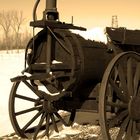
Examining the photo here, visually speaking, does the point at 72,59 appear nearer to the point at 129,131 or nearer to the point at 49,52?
the point at 49,52

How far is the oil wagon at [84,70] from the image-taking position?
7184 millimetres

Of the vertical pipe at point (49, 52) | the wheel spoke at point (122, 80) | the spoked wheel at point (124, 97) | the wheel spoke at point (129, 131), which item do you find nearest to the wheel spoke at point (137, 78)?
the spoked wheel at point (124, 97)

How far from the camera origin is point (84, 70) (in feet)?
24.0

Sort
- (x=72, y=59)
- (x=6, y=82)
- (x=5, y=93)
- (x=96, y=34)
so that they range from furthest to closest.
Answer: (x=6, y=82), (x=5, y=93), (x=96, y=34), (x=72, y=59)

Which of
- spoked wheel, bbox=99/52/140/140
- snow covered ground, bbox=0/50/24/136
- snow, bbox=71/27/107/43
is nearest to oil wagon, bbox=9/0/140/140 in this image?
spoked wheel, bbox=99/52/140/140

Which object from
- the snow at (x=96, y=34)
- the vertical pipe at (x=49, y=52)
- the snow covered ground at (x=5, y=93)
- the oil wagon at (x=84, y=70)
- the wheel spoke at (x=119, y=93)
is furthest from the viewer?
the snow covered ground at (x=5, y=93)

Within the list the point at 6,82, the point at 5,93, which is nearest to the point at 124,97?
the point at 5,93

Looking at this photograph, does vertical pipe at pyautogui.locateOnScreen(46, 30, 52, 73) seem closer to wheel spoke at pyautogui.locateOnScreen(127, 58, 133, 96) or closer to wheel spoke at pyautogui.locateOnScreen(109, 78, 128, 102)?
wheel spoke at pyautogui.locateOnScreen(109, 78, 128, 102)

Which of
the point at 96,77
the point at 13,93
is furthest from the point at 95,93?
the point at 13,93

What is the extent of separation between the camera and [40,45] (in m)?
7.77

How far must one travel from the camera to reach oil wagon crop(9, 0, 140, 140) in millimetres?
7184

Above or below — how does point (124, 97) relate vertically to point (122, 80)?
below

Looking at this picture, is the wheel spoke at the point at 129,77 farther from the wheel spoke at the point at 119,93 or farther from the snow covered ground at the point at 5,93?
the snow covered ground at the point at 5,93

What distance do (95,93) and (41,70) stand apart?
0.98m
